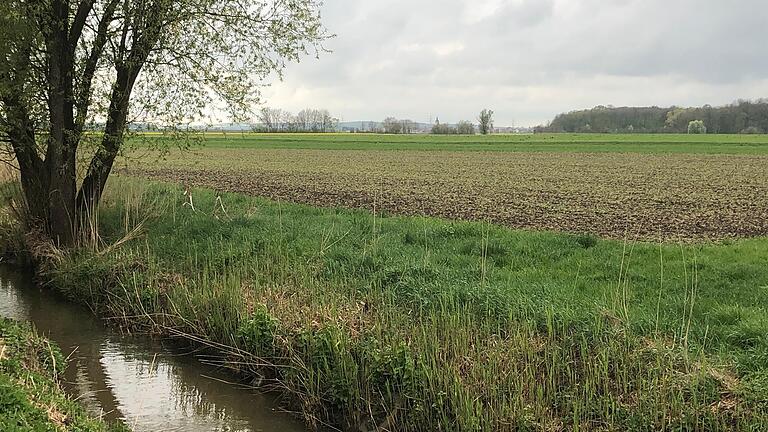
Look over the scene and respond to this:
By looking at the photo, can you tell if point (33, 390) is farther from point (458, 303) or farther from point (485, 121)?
point (485, 121)

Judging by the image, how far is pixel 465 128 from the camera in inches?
5625

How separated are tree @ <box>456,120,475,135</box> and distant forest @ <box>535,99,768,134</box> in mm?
20697

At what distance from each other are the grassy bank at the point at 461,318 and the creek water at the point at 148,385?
1.41 feet

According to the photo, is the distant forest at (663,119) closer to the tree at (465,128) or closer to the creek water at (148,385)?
the tree at (465,128)

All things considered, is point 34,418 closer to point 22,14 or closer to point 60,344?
point 60,344

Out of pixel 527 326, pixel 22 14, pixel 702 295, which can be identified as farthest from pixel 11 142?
pixel 702 295

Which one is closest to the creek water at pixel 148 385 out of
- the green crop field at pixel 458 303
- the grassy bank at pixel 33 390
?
the green crop field at pixel 458 303

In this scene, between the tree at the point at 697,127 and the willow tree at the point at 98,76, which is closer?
the willow tree at the point at 98,76

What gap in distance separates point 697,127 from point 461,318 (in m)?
126

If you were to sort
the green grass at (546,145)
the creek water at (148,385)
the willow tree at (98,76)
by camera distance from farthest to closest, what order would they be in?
the green grass at (546,145)
the willow tree at (98,76)
the creek water at (148,385)

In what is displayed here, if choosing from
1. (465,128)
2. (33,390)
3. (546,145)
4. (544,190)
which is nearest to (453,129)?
(465,128)

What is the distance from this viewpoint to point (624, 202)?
2169 cm

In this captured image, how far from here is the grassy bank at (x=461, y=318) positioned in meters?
6.87

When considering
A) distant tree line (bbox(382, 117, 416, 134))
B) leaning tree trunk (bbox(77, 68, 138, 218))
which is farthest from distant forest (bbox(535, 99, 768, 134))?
leaning tree trunk (bbox(77, 68, 138, 218))
